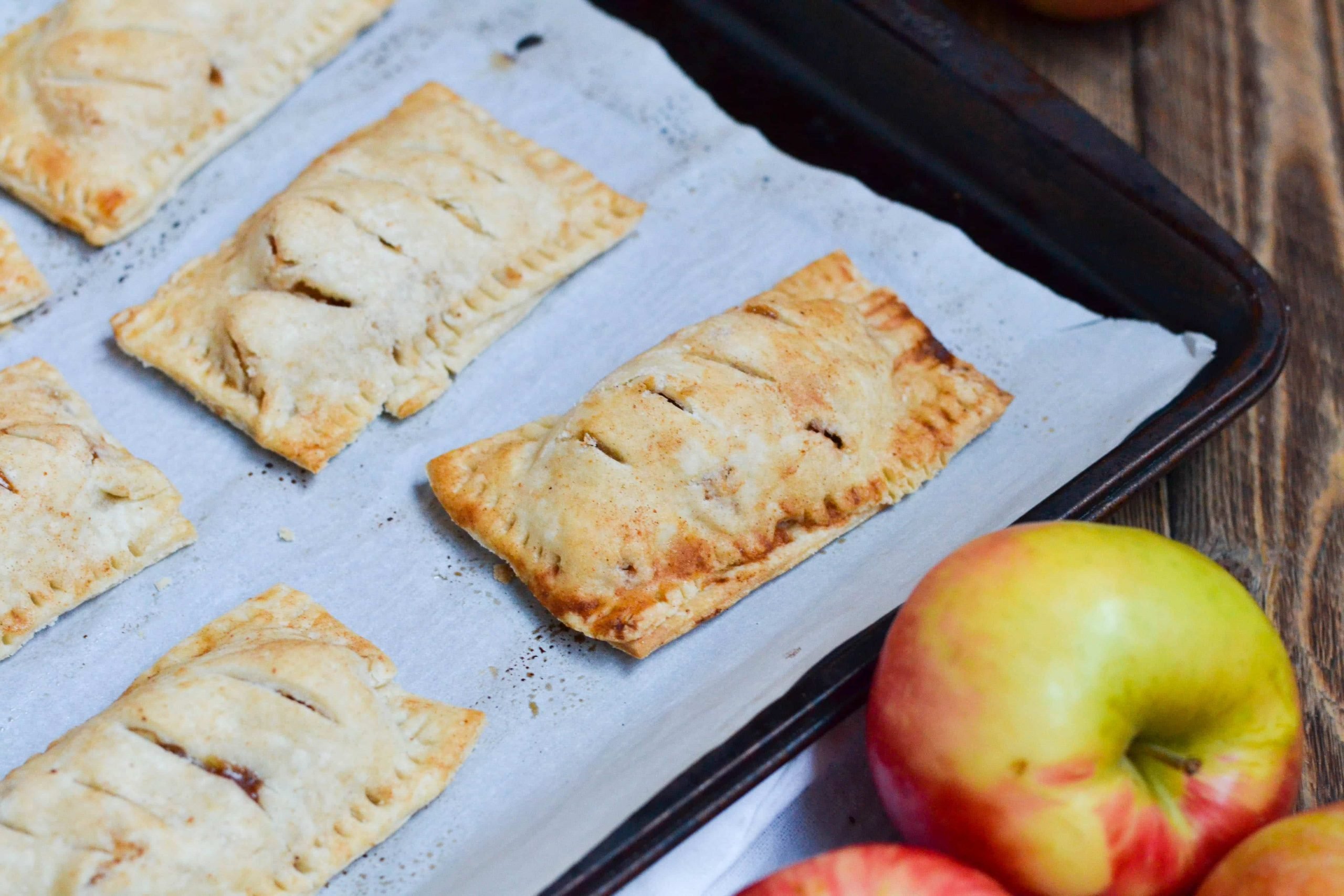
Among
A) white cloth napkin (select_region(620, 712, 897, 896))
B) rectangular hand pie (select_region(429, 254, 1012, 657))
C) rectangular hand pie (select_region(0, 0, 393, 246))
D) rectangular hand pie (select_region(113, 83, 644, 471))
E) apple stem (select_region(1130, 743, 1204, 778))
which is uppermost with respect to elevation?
rectangular hand pie (select_region(0, 0, 393, 246))

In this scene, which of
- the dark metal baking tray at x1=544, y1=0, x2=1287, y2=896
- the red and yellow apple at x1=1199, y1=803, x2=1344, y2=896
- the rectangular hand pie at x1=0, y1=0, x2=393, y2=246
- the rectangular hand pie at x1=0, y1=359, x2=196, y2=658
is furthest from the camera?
the rectangular hand pie at x1=0, y1=0, x2=393, y2=246

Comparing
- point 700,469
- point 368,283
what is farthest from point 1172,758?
point 368,283

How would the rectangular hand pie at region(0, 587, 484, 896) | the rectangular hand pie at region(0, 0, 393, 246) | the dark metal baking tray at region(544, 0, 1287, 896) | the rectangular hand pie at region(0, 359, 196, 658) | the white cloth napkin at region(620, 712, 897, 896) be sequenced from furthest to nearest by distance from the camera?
the rectangular hand pie at region(0, 0, 393, 246) → the dark metal baking tray at region(544, 0, 1287, 896) → the rectangular hand pie at region(0, 359, 196, 658) → the white cloth napkin at region(620, 712, 897, 896) → the rectangular hand pie at region(0, 587, 484, 896)

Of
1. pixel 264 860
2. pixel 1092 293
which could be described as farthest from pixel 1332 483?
pixel 264 860

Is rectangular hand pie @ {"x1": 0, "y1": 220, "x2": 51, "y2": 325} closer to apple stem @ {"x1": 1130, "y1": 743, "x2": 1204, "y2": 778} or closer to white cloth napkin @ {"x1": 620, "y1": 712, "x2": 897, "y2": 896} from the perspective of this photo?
white cloth napkin @ {"x1": 620, "y1": 712, "x2": 897, "y2": 896}

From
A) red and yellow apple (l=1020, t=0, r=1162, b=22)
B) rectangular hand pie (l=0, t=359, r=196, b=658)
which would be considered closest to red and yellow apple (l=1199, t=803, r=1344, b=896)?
rectangular hand pie (l=0, t=359, r=196, b=658)

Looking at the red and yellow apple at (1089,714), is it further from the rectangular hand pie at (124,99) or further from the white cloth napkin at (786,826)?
the rectangular hand pie at (124,99)

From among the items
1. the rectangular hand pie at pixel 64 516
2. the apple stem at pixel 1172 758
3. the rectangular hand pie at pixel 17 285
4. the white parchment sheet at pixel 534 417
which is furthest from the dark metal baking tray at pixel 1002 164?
the rectangular hand pie at pixel 17 285

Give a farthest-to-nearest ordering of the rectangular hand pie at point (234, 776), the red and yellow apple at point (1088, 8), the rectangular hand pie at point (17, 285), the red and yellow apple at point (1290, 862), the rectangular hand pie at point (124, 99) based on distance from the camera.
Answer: the red and yellow apple at point (1088, 8), the rectangular hand pie at point (124, 99), the rectangular hand pie at point (17, 285), the rectangular hand pie at point (234, 776), the red and yellow apple at point (1290, 862)
